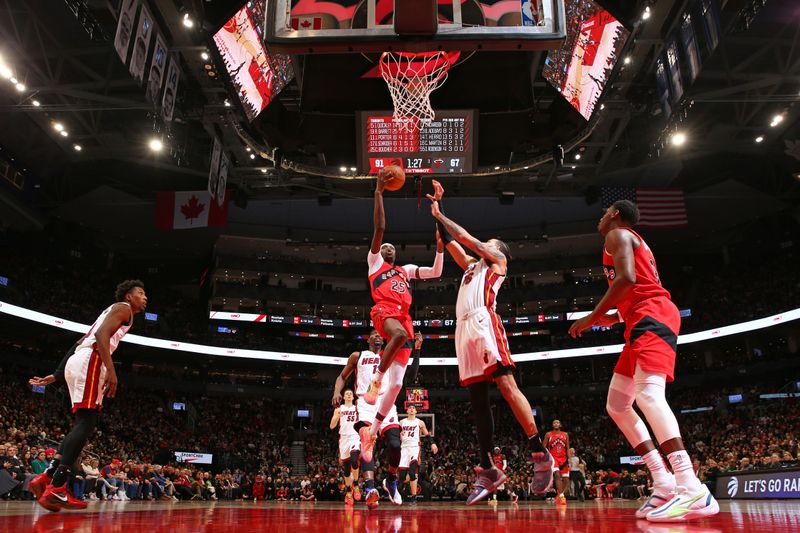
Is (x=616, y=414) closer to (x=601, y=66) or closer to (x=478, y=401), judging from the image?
(x=478, y=401)

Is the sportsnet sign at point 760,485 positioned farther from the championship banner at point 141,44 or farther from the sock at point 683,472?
the championship banner at point 141,44

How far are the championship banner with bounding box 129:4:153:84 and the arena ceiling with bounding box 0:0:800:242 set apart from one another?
0.89m

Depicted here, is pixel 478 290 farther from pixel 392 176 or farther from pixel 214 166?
pixel 214 166

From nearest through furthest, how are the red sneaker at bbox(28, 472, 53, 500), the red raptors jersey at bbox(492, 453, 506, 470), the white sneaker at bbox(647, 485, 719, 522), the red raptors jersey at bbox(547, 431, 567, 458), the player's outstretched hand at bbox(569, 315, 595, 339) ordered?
the white sneaker at bbox(647, 485, 719, 522), the player's outstretched hand at bbox(569, 315, 595, 339), the red sneaker at bbox(28, 472, 53, 500), the red raptors jersey at bbox(492, 453, 506, 470), the red raptors jersey at bbox(547, 431, 567, 458)

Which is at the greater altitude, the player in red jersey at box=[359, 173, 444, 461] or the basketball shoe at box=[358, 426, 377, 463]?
the player in red jersey at box=[359, 173, 444, 461]

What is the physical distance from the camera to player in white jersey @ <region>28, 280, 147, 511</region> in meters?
5.19

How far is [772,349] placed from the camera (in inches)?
1313

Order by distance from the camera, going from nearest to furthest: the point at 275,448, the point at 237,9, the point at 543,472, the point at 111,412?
1. the point at 543,472
2. the point at 237,9
3. the point at 111,412
4. the point at 275,448

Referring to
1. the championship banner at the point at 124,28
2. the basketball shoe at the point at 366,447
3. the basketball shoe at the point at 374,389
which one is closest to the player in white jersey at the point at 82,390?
the basketball shoe at the point at 374,389

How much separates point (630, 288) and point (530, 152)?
17972 millimetres

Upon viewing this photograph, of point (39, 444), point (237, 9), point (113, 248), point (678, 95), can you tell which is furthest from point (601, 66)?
point (113, 248)

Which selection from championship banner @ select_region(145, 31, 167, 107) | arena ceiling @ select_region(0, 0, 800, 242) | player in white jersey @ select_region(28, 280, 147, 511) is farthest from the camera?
arena ceiling @ select_region(0, 0, 800, 242)

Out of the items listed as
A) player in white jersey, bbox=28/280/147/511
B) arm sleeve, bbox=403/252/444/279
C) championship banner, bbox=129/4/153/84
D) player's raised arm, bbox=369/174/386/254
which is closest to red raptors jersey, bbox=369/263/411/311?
arm sleeve, bbox=403/252/444/279

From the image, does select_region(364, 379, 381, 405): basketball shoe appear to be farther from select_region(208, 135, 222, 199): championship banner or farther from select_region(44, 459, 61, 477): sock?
select_region(208, 135, 222, 199): championship banner
